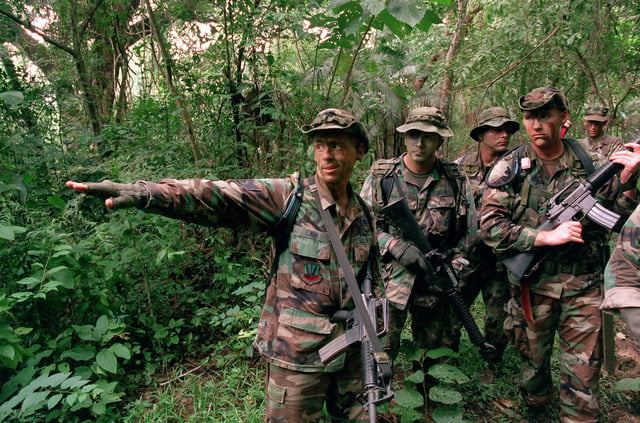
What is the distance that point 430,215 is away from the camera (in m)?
3.12

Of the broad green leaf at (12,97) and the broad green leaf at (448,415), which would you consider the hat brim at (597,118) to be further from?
the broad green leaf at (12,97)

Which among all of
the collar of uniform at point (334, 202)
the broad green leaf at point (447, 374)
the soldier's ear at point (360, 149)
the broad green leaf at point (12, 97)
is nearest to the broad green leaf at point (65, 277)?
the broad green leaf at point (12, 97)

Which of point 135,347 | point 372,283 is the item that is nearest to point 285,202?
point 372,283

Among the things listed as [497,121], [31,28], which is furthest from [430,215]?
[31,28]

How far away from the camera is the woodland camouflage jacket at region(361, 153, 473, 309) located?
10.1 feet

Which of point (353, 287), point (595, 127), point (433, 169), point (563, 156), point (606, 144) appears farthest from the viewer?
point (595, 127)

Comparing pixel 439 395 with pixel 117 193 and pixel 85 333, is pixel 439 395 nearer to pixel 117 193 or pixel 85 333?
pixel 117 193

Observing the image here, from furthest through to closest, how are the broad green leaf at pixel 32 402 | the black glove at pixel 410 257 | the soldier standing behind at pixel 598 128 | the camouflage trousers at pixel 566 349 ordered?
the soldier standing behind at pixel 598 128 < the black glove at pixel 410 257 < the camouflage trousers at pixel 566 349 < the broad green leaf at pixel 32 402

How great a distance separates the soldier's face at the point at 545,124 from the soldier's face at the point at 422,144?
2.09ft

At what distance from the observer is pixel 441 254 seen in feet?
10.0

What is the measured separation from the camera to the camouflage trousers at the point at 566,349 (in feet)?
8.36

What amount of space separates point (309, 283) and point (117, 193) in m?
0.94

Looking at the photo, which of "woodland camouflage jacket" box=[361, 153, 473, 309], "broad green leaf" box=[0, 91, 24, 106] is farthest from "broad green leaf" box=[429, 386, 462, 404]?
"broad green leaf" box=[0, 91, 24, 106]

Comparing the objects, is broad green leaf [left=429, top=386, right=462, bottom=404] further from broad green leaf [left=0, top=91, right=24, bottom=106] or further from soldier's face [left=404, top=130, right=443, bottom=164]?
broad green leaf [left=0, top=91, right=24, bottom=106]
